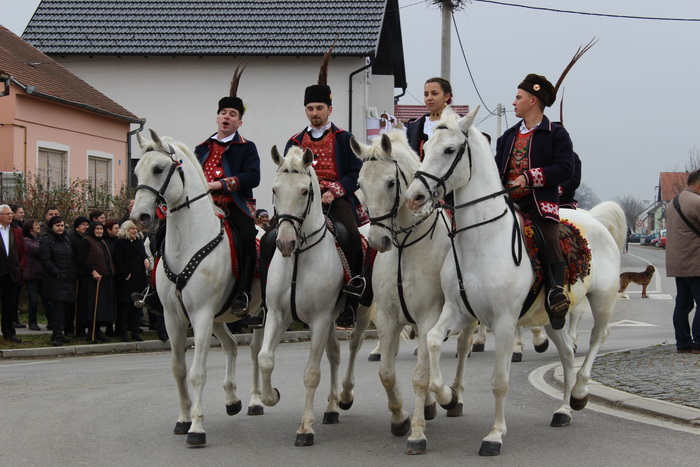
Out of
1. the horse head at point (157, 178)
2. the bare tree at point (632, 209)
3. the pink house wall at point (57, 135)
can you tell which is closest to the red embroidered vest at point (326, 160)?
the horse head at point (157, 178)

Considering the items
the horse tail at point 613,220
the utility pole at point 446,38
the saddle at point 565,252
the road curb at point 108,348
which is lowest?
the road curb at point 108,348

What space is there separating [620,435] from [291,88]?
26031 mm

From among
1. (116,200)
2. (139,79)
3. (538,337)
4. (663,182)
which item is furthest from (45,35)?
(663,182)

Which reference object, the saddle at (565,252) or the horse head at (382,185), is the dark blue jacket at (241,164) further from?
the saddle at (565,252)

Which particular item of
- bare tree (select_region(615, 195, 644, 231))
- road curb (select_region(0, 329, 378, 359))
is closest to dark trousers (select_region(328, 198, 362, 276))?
road curb (select_region(0, 329, 378, 359))

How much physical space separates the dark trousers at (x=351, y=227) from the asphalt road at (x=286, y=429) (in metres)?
1.46

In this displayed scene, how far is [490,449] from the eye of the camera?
7.25m

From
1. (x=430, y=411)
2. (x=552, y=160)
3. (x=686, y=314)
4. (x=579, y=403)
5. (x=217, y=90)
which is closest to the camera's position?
(x=552, y=160)

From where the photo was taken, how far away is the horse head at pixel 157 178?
7.79 m

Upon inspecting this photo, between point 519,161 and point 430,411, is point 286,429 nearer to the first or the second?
point 430,411

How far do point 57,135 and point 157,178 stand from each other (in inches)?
790

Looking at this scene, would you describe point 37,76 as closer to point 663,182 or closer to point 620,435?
point 620,435

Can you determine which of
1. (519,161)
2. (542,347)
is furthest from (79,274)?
(519,161)

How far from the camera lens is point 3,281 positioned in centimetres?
1585
